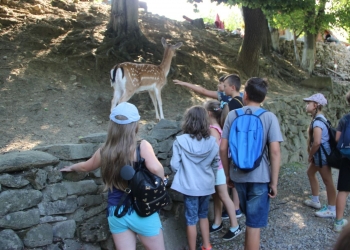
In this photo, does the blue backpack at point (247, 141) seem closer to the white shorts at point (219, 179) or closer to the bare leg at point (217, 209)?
the white shorts at point (219, 179)

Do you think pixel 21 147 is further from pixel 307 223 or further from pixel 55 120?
pixel 307 223

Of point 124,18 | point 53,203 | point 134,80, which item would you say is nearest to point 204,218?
point 53,203

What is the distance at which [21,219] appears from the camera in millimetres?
3361

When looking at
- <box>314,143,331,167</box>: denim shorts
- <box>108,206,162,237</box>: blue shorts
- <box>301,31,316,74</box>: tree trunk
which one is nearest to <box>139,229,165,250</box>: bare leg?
<box>108,206,162,237</box>: blue shorts

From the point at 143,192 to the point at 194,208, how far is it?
4.27ft

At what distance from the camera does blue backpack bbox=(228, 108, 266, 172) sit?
11.6ft

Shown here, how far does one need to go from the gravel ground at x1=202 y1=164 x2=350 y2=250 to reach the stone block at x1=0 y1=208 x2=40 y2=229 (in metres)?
2.15

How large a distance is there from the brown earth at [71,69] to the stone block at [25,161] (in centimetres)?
119

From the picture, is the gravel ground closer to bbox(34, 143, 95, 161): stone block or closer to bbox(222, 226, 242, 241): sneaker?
bbox(222, 226, 242, 241): sneaker

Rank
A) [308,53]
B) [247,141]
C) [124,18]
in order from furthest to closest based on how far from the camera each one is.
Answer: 1. [308,53]
2. [124,18]
3. [247,141]

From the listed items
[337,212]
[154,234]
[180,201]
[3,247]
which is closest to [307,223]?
[337,212]

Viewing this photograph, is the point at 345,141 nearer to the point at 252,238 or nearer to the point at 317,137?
the point at 317,137

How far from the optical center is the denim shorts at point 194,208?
4059 millimetres

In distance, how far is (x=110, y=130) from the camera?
3006 millimetres
